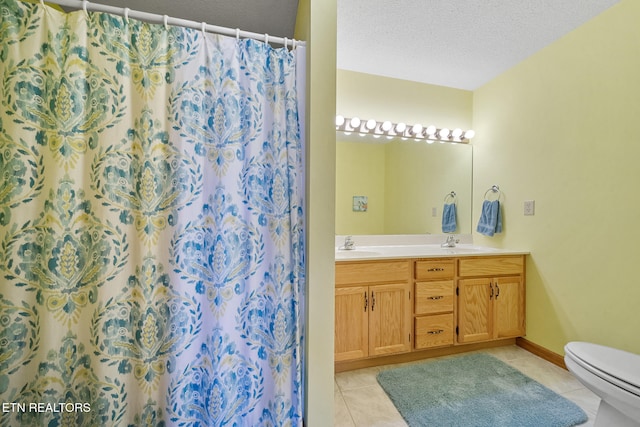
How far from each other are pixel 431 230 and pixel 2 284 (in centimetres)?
282

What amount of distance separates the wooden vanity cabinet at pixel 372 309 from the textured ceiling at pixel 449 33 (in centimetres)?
174

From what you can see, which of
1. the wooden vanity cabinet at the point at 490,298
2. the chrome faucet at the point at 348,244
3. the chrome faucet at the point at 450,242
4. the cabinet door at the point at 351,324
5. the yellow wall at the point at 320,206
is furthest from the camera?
the chrome faucet at the point at 450,242

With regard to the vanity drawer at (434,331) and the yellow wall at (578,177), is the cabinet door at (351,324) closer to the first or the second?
the vanity drawer at (434,331)

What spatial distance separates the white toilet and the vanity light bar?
1.93 metres

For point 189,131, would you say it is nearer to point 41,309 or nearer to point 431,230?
point 41,309

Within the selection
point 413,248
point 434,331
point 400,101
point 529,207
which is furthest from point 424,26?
point 434,331

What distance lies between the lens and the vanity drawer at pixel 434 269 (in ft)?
6.33

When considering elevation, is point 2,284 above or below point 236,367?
above

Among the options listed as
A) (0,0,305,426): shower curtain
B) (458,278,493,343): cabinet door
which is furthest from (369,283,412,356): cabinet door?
(0,0,305,426): shower curtain

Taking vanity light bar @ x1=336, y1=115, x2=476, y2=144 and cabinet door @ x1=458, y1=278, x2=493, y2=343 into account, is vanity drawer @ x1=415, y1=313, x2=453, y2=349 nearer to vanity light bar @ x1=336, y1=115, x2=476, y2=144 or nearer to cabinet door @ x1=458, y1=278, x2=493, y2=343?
cabinet door @ x1=458, y1=278, x2=493, y2=343

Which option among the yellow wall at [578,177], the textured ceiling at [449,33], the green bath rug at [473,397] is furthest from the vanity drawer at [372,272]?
the textured ceiling at [449,33]

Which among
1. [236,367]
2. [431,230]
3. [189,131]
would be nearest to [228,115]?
[189,131]

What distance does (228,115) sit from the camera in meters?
1.12

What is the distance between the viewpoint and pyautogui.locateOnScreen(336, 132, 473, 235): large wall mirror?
91.8 inches
